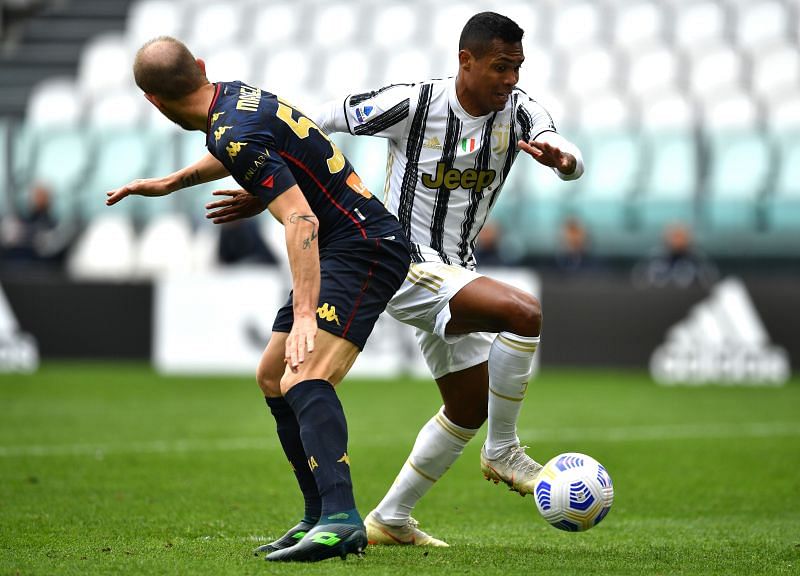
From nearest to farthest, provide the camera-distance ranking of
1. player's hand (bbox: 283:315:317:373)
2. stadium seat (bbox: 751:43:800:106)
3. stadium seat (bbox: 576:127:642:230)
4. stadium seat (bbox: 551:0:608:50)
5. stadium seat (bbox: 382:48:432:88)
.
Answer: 1. player's hand (bbox: 283:315:317:373)
2. stadium seat (bbox: 576:127:642:230)
3. stadium seat (bbox: 751:43:800:106)
4. stadium seat (bbox: 382:48:432:88)
5. stadium seat (bbox: 551:0:608:50)

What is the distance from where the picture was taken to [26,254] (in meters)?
17.6

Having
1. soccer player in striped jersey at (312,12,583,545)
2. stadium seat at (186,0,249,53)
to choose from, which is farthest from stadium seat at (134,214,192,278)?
soccer player in striped jersey at (312,12,583,545)

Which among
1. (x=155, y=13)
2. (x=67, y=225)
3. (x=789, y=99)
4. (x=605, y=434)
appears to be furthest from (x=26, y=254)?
(x=789, y=99)

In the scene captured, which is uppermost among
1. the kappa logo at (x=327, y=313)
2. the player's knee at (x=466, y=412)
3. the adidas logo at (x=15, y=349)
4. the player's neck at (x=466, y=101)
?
the player's neck at (x=466, y=101)

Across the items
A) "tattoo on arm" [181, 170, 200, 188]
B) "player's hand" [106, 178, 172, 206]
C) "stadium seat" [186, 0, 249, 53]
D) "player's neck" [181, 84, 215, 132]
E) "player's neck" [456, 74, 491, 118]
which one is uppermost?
"stadium seat" [186, 0, 249, 53]

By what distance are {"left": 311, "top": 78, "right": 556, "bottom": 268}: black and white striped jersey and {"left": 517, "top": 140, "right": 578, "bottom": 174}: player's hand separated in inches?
17.0

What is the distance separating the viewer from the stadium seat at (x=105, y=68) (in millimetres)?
21031

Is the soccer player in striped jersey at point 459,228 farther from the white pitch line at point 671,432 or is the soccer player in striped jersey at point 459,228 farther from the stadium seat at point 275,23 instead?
the stadium seat at point 275,23

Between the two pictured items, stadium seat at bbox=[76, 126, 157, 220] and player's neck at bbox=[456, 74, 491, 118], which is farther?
stadium seat at bbox=[76, 126, 157, 220]

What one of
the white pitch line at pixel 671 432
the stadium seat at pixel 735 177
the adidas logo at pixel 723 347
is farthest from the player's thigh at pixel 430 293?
the stadium seat at pixel 735 177

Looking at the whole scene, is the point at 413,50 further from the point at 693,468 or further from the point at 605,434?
the point at 693,468

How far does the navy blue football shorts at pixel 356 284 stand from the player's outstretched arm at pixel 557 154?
2.08 ft

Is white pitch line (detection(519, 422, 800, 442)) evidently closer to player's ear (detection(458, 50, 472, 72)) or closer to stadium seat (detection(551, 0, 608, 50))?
player's ear (detection(458, 50, 472, 72))

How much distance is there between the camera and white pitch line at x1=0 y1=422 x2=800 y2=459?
909cm
